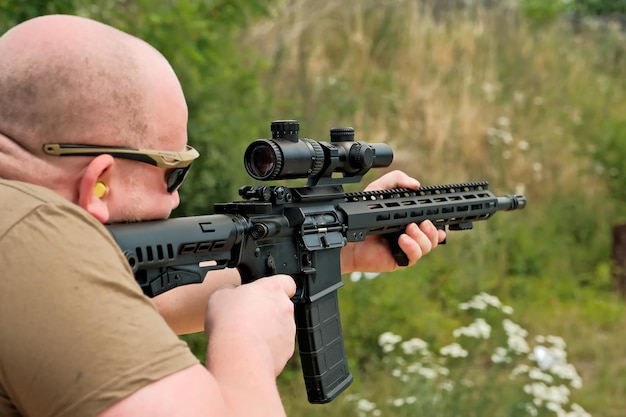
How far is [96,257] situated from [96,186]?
283 millimetres

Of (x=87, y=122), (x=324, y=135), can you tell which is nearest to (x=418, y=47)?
(x=324, y=135)

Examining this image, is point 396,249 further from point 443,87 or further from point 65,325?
point 443,87

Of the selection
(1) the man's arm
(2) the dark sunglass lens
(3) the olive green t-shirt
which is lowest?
(1) the man's arm

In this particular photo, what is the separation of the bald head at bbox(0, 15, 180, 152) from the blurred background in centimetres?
256

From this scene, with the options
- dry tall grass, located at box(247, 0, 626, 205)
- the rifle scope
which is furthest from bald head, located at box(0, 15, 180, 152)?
dry tall grass, located at box(247, 0, 626, 205)

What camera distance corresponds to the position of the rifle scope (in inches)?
100

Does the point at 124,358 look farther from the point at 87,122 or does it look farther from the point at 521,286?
the point at 521,286

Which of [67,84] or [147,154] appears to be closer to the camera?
[67,84]

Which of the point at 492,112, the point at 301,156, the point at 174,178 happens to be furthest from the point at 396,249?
the point at 492,112

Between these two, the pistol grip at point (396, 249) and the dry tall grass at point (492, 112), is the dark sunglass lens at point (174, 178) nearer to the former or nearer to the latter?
Answer: the pistol grip at point (396, 249)

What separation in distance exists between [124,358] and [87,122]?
20.5 inches

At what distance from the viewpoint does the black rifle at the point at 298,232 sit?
6.84 ft

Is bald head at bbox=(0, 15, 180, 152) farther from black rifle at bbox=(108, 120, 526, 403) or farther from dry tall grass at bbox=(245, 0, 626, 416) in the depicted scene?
dry tall grass at bbox=(245, 0, 626, 416)

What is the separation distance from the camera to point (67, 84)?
1708 mm
